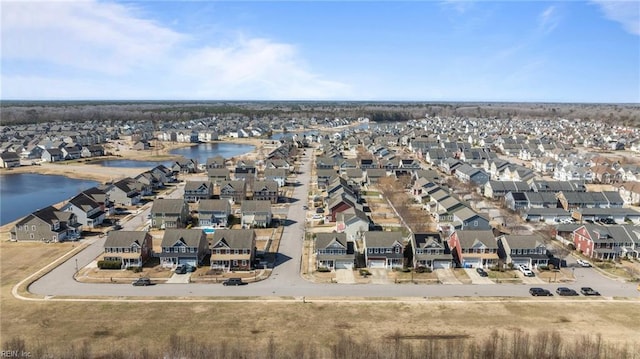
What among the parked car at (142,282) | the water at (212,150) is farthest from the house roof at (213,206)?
the water at (212,150)

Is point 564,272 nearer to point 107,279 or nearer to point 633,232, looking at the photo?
point 633,232

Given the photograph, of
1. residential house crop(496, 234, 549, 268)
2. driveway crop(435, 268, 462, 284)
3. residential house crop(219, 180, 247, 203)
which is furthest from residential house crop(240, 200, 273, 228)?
residential house crop(496, 234, 549, 268)

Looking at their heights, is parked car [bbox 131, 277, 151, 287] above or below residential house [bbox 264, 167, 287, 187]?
below

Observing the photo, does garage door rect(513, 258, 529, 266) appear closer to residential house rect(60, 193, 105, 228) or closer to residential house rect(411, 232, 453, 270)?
residential house rect(411, 232, 453, 270)

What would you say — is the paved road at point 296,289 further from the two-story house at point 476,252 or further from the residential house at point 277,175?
the residential house at point 277,175

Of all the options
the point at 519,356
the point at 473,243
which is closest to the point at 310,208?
the point at 473,243

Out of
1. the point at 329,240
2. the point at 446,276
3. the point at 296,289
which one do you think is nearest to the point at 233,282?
the point at 296,289
